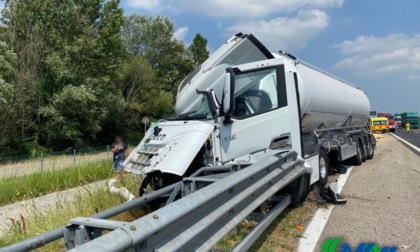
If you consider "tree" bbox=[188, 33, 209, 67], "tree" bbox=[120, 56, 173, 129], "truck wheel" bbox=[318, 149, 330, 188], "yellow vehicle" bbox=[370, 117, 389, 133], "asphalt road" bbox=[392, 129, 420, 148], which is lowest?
"asphalt road" bbox=[392, 129, 420, 148]

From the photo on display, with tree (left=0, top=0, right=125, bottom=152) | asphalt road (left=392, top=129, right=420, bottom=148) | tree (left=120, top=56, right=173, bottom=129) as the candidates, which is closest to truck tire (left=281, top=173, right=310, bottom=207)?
asphalt road (left=392, top=129, right=420, bottom=148)

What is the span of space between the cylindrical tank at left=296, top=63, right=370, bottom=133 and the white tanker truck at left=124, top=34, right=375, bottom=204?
0.07m

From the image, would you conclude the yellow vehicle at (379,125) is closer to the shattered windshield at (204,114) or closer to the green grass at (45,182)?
the green grass at (45,182)

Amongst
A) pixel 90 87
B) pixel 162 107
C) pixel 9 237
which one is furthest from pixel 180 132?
pixel 162 107

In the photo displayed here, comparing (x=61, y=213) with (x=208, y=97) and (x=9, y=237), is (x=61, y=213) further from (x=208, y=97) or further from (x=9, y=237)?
(x=208, y=97)

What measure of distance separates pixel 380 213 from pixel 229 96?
3.18 m

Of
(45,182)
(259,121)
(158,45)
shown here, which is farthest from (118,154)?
(158,45)

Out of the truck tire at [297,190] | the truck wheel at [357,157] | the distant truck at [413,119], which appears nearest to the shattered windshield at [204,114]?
the truck tire at [297,190]

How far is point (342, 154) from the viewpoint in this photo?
1135 cm

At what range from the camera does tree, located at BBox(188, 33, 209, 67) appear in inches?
2314

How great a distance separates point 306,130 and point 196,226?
603cm

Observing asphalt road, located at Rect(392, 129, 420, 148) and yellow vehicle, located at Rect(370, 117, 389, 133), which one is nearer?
asphalt road, located at Rect(392, 129, 420, 148)

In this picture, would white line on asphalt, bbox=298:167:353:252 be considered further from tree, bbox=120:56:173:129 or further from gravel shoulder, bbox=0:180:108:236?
tree, bbox=120:56:173:129

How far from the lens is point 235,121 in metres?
7.01
